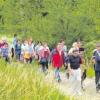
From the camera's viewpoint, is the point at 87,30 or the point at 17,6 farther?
the point at 17,6

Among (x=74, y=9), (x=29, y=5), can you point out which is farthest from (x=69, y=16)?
(x=29, y=5)

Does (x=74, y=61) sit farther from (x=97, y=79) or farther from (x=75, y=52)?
(x=97, y=79)

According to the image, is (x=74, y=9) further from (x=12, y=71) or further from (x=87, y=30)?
(x=12, y=71)

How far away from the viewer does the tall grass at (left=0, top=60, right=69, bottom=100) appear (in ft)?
31.1

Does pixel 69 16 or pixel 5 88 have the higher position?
pixel 69 16

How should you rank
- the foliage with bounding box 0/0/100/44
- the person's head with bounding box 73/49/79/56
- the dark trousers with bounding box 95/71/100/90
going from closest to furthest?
the person's head with bounding box 73/49/79/56
the dark trousers with bounding box 95/71/100/90
the foliage with bounding box 0/0/100/44

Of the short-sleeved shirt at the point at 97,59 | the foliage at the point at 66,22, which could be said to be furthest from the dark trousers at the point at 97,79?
the foliage at the point at 66,22

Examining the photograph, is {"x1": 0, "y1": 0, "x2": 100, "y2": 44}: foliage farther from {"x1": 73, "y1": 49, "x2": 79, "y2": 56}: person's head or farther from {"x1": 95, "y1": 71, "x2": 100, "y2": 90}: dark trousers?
{"x1": 73, "y1": 49, "x2": 79, "y2": 56}: person's head

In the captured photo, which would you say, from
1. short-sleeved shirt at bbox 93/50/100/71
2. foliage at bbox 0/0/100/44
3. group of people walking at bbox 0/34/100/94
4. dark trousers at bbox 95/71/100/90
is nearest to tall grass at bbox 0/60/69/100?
group of people walking at bbox 0/34/100/94

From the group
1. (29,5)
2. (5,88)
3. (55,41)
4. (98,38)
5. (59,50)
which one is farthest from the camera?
(29,5)

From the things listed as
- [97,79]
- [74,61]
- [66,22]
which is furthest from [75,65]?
[66,22]

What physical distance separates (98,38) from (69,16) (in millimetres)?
2369

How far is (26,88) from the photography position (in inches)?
394

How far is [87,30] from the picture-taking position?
27.9 metres
